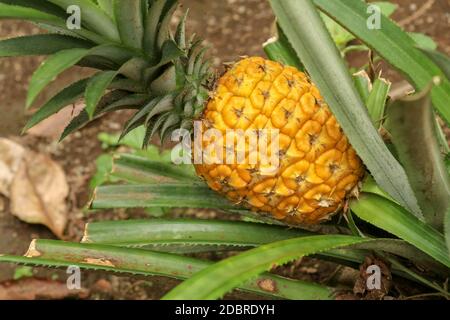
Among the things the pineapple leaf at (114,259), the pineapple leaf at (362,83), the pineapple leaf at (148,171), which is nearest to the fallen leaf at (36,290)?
the pineapple leaf at (148,171)

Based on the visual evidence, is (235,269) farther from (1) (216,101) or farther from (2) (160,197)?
(2) (160,197)

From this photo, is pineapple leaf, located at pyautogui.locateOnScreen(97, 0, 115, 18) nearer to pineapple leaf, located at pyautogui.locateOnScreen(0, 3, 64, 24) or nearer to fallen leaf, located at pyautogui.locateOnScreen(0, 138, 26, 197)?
pineapple leaf, located at pyautogui.locateOnScreen(0, 3, 64, 24)

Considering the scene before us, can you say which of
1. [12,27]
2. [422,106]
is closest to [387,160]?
[422,106]

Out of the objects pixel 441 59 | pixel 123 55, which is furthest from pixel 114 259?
pixel 441 59

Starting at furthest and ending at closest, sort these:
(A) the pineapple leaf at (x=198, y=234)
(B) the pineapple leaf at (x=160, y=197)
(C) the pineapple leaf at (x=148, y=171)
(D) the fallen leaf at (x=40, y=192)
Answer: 1. (D) the fallen leaf at (x=40, y=192)
2. (C) the pineapple leaf at (x=148, y=171)
3. (B) the pineapple leaf at (x=160, y=197)
4. (A) the pineapple leaf at (x=198, y=234)

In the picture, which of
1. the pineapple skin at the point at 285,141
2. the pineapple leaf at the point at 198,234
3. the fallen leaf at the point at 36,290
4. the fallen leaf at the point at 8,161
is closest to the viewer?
the pineapple skin at the point at 285,141

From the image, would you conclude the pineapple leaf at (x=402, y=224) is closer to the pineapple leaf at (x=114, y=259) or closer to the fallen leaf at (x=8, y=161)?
the pineapple leaf at (x=114, y=259)
